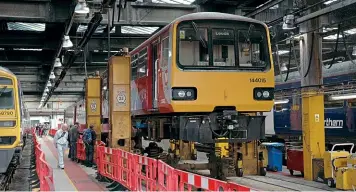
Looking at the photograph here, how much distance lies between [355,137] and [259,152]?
414 cm

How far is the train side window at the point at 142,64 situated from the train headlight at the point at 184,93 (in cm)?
291

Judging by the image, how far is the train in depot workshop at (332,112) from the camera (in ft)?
50.7

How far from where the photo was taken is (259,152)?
44.0ft

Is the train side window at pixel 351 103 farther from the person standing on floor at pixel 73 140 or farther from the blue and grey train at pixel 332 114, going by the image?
the person standing on floor at pixel 73 140

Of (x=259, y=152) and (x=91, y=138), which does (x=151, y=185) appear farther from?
(x=91, y=138)

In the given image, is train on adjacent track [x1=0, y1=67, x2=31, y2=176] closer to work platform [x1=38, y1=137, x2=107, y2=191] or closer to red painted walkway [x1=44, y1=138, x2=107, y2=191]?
work platform [x1=38, y1=137, x2=107, y2=191]

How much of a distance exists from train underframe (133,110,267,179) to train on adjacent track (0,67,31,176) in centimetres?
374

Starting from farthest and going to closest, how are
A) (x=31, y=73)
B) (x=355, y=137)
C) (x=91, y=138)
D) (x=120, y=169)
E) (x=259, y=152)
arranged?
1. (x=31, y=73)
2. (x=91, y=138)
3. (x=355, y=137)
4. (x=259, y=152)
5. (x=120, y=169)

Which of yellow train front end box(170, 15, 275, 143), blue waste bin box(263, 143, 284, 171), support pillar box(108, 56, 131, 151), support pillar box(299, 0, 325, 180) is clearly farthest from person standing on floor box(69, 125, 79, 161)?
yellow train front end box(170, 15, 275, 143)

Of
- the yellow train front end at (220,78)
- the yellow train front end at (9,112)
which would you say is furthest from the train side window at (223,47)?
the yellow train front end at (9,112)

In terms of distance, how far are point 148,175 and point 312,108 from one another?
6.46m

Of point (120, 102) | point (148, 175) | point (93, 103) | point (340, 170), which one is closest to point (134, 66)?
point (120, 102)

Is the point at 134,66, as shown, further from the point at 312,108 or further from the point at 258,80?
the point at 312,108

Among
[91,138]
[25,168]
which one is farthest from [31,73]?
[91,138]
